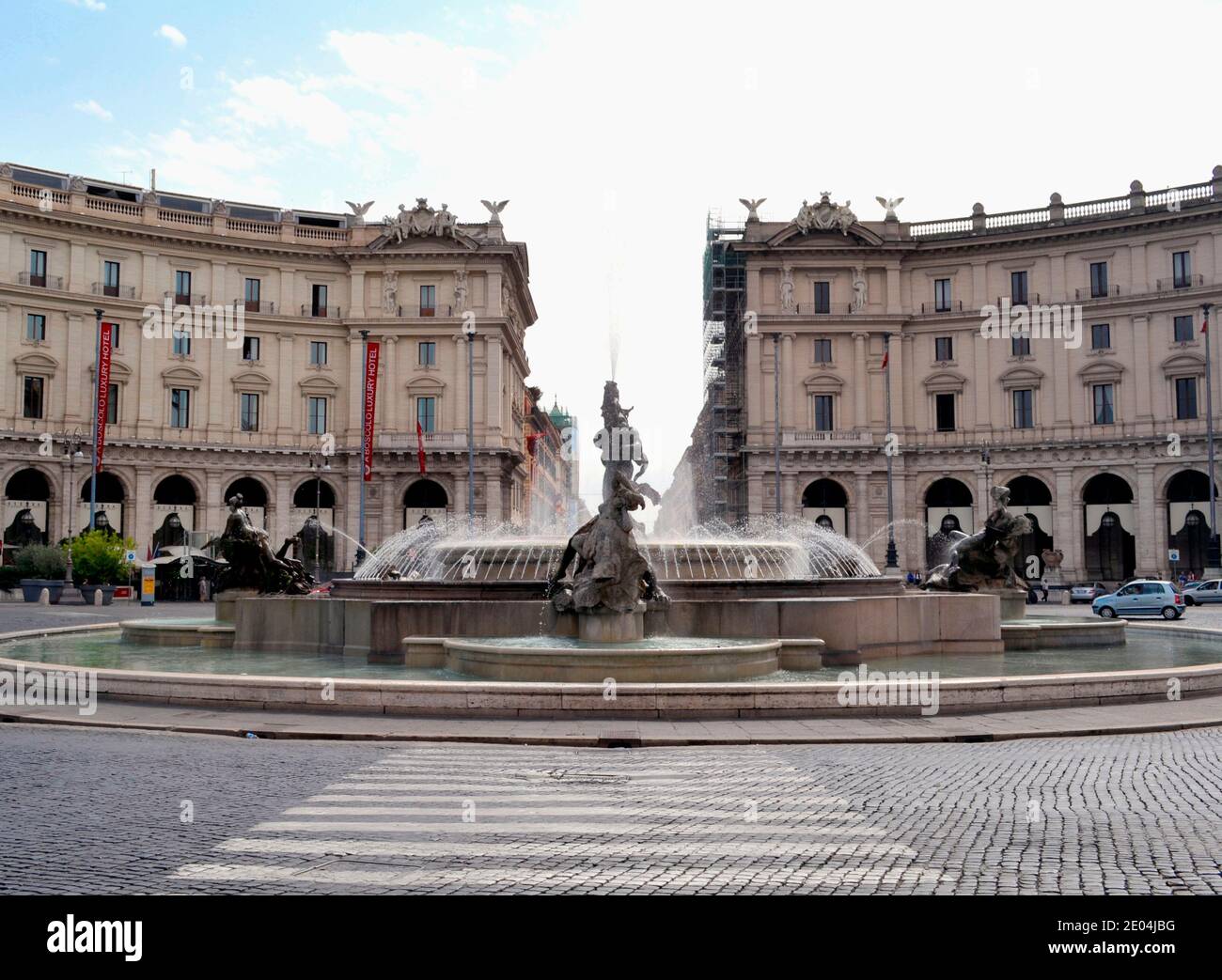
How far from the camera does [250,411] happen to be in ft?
225

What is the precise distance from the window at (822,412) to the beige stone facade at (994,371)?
92 millimetres

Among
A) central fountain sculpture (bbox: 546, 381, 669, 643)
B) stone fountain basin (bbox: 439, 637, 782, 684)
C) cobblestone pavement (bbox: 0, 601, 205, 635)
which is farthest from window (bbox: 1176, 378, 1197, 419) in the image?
stone fountain basin (bbox: 439, 637, 782, 684)

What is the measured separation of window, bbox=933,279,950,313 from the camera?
233 ft

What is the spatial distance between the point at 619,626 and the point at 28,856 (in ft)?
32.9

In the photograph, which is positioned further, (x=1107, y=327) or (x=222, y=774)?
(x=1107, y=327)

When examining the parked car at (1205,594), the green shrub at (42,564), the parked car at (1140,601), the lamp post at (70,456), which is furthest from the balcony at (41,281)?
the parked car at (1205,594)

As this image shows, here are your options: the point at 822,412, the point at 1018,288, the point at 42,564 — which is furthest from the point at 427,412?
the point at 1018,288

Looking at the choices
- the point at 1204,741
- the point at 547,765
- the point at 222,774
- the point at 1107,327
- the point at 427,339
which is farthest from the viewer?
the point at 427,339

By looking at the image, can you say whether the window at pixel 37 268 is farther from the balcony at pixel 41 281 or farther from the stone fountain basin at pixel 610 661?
the stone fountain basin at pixel 610 661

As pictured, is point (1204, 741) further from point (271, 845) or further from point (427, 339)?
point (427, 339)

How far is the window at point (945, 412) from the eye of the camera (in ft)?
229

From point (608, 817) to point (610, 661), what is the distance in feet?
19.1
